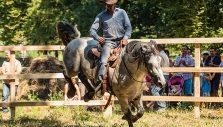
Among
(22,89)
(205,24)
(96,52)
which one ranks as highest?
(96,52)

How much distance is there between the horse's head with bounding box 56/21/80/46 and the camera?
8969 mm

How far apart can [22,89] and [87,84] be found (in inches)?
219

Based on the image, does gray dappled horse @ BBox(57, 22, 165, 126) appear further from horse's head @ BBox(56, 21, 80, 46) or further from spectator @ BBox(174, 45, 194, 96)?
spectator @ BBox(174, 45, 194, 96)

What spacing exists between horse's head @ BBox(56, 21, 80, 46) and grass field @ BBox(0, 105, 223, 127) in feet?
5.92

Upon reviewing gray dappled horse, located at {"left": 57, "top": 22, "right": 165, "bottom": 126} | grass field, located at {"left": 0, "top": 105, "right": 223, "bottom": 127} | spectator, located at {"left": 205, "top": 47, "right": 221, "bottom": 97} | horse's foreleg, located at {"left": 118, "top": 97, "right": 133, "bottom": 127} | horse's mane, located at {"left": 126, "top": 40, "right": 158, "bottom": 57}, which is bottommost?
grass field, located at {"left": 0, "top": 105, "right": 223, "bottom": 127}

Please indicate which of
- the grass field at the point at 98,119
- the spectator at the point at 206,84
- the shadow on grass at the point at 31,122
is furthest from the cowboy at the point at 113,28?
the spectator at the point at 206,84

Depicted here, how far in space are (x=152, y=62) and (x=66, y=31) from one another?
9.24 feet

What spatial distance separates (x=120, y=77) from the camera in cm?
754

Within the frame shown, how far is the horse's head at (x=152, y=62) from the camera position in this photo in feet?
21.9

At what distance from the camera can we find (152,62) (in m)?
6.73

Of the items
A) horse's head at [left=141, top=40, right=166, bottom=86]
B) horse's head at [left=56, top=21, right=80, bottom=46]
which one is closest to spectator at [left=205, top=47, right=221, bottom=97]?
horse's head at [left=56, top=21, right=80, bottom=46]

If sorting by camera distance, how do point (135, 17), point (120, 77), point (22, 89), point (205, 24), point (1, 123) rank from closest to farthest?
1. point (120, 77)
2. point (1, 123)
3. point (22, 89)
4. point (205, 24)
5. point (135, 17)

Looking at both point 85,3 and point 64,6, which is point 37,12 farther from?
point 85,3

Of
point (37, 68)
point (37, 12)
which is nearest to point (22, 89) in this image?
point (37, 68)
